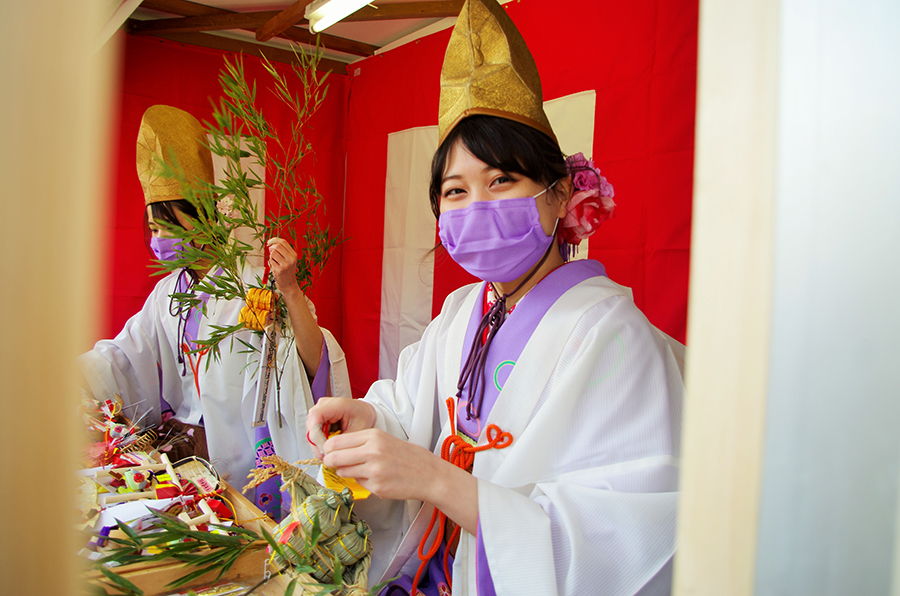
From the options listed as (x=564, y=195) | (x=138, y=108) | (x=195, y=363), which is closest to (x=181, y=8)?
(x=138, y=108)

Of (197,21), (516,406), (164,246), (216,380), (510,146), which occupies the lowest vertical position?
(216,380)

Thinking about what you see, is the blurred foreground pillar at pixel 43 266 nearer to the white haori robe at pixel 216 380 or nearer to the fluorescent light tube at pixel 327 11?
the white haori robe at pixel 216 380

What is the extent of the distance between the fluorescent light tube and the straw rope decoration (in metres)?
2.26

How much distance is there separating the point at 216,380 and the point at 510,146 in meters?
1.66

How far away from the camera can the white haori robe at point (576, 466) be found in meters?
0.97

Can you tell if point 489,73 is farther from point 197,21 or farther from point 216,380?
point 197,21

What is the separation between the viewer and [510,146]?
132 cm

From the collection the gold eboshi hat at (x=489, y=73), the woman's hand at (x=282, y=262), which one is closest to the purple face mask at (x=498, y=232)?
the gold eboshi hat at (x=489, y=73)

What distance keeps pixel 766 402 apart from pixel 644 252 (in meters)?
1.99

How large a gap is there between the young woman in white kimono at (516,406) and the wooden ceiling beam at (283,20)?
1878 mm

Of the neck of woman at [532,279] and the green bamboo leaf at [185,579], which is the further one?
the neck of woman at [532,279]

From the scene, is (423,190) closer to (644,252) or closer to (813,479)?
(644,252)

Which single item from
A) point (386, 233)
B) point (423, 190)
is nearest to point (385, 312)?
point (386, 233)

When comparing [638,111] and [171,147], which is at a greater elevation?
[638,111]
